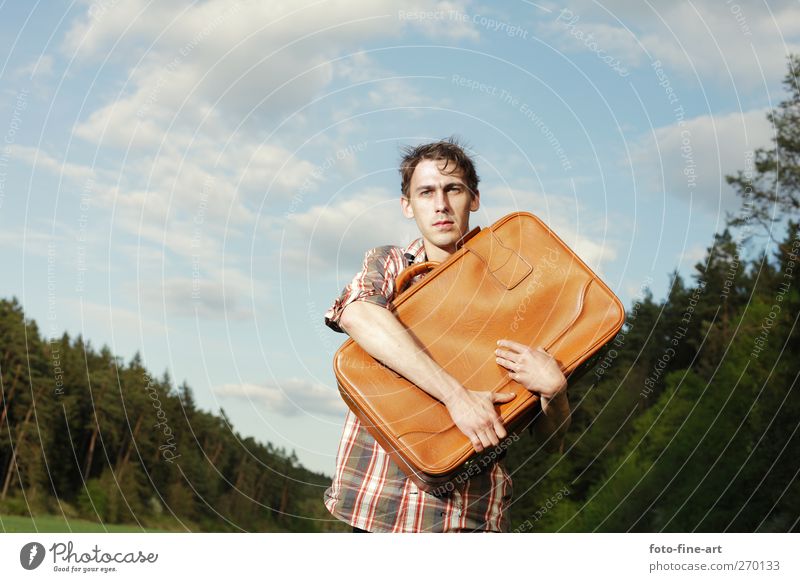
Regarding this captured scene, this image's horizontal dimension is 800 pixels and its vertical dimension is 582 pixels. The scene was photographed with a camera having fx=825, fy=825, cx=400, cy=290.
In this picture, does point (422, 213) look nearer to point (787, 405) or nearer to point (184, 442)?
point (787, 405)

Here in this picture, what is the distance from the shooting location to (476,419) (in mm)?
3744

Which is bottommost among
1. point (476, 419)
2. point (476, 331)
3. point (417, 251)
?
point (476, 419)

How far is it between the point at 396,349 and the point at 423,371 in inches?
6.3

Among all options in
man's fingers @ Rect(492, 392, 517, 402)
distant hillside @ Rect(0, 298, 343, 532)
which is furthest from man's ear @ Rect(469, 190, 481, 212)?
distant hillside @ Rect(0, 298, 343, 532)

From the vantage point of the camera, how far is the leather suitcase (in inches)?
150

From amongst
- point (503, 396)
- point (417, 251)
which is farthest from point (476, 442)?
point (417, 251)

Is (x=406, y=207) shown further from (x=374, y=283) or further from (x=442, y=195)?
(x=374, y=283)

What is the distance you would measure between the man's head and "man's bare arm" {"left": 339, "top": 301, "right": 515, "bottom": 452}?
2.05 ft

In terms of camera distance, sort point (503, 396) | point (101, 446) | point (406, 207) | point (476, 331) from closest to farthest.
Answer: point (503, 396)
point (476, 331)
point (406, 207)
point (101, 446)

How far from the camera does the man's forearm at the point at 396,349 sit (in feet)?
12.4

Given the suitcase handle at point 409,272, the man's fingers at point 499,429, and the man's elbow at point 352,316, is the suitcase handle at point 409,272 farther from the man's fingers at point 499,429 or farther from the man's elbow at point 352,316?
the man's fingers at point 499,429
